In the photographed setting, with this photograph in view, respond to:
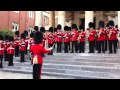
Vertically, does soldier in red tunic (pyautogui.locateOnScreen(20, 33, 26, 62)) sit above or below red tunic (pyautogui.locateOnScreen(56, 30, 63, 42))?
below

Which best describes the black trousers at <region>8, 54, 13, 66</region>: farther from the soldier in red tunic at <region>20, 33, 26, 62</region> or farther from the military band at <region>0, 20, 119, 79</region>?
the soldier in red tunic at <region>20, 33, 26, 62</region>

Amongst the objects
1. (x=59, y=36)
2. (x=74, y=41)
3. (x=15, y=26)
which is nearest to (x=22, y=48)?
(x=59, y=36)

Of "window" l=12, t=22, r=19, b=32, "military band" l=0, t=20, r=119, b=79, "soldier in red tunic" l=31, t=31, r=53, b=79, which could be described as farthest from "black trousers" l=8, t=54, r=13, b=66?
"window" l=12, t=22, r=19, b=32

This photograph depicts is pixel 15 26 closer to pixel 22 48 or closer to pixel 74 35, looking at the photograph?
pixel 22 48

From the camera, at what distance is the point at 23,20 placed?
40.1m

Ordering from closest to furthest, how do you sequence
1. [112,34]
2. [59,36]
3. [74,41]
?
[112,34] → [74,41] → [59,36]

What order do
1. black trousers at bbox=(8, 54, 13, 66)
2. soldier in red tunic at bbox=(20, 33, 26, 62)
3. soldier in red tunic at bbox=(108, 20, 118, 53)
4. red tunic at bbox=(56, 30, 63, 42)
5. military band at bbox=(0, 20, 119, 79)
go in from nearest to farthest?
soldier in red tunic at bbox=(108, 20, 118, 53) → military band at bbox=(0, 20, 119, 79) → black trousers at bbox=(8, 54, 13, 66) → soldier in red tunic at bbox=(20, 33, 26, 62) → red tunic at bbox=(56, 30, 63, 42)

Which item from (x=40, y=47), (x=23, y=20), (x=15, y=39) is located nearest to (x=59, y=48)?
(x=15, y=39)

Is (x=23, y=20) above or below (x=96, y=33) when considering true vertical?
above

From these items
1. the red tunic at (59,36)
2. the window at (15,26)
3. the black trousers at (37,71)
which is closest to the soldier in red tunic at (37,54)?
the black trousers at (37,71)

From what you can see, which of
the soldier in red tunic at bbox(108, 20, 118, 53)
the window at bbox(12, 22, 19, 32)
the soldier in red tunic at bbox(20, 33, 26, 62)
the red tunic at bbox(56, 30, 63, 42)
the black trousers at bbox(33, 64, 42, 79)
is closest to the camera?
the black trousers at bbox(33, 64, 42, 79)

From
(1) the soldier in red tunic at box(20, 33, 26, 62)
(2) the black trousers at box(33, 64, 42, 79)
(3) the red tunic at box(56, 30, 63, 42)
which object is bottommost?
(2) the black trousers at box(33, 64, 42, 79)
